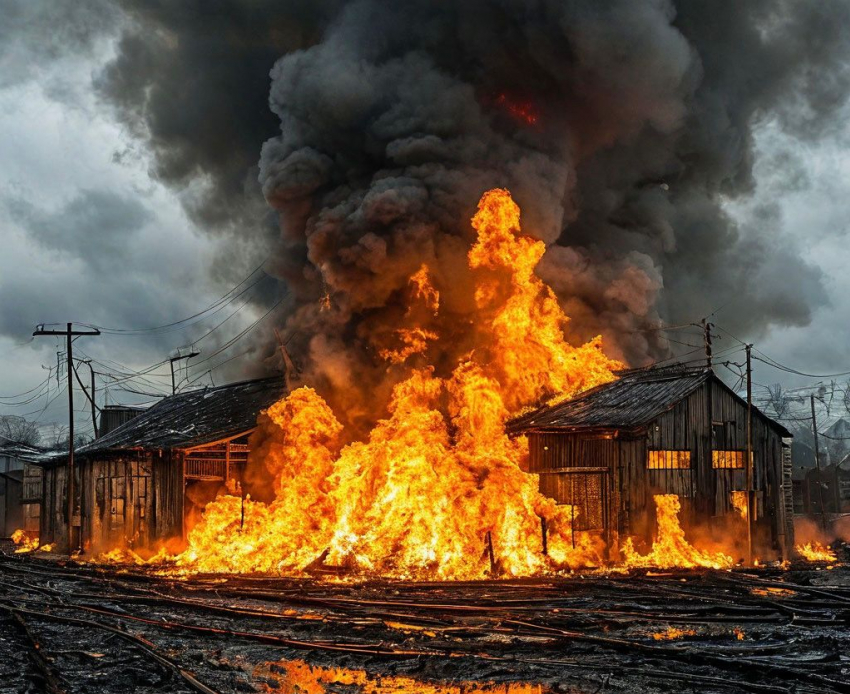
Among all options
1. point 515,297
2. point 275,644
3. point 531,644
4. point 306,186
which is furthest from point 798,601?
point 306,186

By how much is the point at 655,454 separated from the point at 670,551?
3274 millimetres

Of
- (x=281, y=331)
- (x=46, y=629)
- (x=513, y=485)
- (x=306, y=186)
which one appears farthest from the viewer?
(x=281, y=331)

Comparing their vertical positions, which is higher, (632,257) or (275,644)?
(632,257)

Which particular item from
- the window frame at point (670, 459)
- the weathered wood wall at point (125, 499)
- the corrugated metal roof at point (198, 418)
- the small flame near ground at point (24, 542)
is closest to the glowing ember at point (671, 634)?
the window frame at point (670, 459)

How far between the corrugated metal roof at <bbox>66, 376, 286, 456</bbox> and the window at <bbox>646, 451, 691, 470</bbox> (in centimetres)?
1533

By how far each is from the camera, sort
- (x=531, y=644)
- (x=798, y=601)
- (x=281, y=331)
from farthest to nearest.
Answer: (x=281, y=331) → (x=798, y=601) → (x=531, y=644)

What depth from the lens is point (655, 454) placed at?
30281 millimetres

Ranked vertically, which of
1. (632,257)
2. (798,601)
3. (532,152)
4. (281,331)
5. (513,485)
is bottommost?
(798,601)

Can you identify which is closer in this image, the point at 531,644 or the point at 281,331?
the point at 531,644

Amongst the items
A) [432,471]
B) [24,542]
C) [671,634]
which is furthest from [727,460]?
[24,542]

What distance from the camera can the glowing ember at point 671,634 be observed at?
16.2 metres

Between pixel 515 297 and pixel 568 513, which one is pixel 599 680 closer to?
pixel 568 513

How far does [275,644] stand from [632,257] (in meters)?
24.6

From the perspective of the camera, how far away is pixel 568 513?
98.8ft
